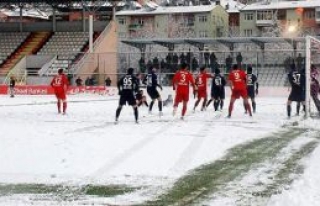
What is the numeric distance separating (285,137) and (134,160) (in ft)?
16.5

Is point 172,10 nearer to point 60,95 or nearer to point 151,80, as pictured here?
point 60,95

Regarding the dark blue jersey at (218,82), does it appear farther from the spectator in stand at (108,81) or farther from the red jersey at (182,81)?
the spectator in stand at (108,81)

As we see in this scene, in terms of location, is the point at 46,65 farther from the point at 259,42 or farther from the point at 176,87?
the point at 176,87

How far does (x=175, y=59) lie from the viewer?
39.0m

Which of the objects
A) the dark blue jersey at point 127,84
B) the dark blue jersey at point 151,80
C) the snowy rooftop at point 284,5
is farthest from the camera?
the snowy rooftop at point 284,5

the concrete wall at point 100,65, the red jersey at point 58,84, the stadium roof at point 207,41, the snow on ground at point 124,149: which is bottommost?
the snow on ground at point 124,149

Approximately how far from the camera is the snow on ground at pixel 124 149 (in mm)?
8875

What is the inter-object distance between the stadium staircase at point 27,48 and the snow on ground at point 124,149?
29504 millimetres

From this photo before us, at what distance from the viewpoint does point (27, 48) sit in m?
50.3

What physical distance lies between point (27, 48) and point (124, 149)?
4032 centimetres

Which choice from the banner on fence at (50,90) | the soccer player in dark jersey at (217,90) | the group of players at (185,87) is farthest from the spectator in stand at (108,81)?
the soccer player in dark jersey at (217,90)

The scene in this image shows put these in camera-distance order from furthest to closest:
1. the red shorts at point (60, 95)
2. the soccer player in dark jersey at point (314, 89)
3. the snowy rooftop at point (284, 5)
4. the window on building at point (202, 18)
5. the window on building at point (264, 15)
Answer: the window on building at point (202, 18), the window on building at point (264, 15), the snowy rooftop at point (284, 5), the red shorts at point (60, 95), the soccer player in dark jersey at point (314, 89)

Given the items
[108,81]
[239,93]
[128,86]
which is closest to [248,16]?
[108,81]

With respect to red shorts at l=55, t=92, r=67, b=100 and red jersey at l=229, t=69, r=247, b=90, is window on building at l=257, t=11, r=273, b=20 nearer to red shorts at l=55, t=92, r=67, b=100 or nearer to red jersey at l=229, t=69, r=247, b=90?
red shorts at l=55, t=92, r=67, b=100
